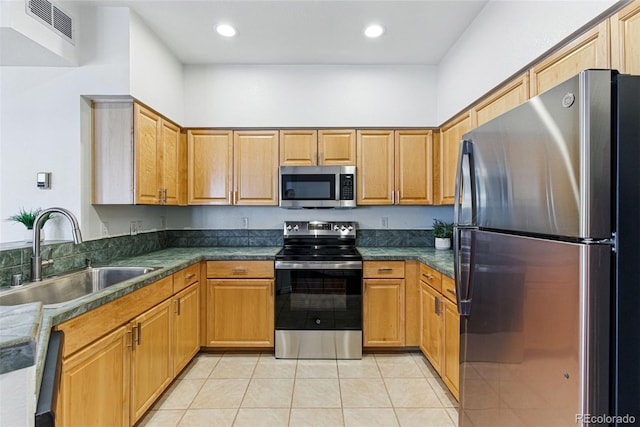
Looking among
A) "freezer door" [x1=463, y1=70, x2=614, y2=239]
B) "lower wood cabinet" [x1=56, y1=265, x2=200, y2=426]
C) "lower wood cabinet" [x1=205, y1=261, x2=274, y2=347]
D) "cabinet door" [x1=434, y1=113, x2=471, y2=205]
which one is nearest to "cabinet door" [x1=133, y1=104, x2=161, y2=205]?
"lower wood cabinet" [x1=56, y1=265, x2=200, y2=426]

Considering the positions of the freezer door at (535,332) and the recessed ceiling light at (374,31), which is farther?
the recessed ceiling light at (374,31)

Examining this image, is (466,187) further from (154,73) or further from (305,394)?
(154,73)

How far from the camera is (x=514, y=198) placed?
114 cm

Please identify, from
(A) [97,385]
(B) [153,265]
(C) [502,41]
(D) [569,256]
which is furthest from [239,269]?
(C) [502,41]

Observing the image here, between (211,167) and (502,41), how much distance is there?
102 inches

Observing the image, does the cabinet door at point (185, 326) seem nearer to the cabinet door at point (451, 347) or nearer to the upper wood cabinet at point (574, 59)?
the cabinet door at point (451, 347)

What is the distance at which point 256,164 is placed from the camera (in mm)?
3195

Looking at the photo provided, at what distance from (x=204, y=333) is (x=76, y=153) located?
5.76 feet

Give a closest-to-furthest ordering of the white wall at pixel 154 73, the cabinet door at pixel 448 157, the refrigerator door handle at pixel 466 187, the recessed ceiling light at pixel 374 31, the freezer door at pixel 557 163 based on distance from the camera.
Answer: the freezer door at pixel 557 163, the refrigerator door handle at pixel 466 187, the white wall at pixel 154 73, the recessed ceiling light at pixel 374 31, the cabinet door at pixel 448 157

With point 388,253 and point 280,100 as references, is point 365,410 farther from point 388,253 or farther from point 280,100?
point 280,100

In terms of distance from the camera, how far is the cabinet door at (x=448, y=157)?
269 cm

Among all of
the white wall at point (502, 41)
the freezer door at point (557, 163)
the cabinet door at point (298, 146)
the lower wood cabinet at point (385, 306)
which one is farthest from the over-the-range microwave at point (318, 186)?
the freezer door at point (557, 163)

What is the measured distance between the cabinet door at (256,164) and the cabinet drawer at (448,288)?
171cm

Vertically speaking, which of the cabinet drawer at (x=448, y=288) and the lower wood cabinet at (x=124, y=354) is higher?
the cabinet drawer at (x=448, y=288)
